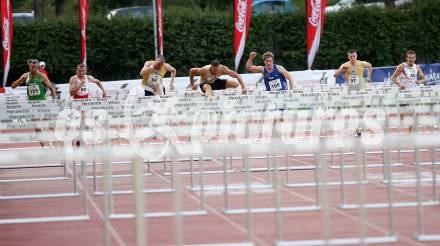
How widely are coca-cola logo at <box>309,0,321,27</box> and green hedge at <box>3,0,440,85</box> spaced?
9.47 m

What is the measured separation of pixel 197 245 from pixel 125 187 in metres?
5.36

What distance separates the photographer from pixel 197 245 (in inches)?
397

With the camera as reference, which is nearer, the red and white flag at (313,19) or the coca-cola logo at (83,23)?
the red and white flag at (313,19)

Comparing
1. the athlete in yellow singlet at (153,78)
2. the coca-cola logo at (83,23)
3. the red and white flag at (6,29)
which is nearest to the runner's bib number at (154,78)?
the athlete in yellow singlet at (153,78)

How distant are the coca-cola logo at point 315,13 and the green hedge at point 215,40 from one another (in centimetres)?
947

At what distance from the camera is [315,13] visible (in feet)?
102

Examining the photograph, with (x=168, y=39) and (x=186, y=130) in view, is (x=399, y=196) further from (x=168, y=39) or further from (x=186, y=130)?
(x=168, y=39)

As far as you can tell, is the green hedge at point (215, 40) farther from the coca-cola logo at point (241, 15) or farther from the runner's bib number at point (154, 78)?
the runner's bib number at point (154, 78)

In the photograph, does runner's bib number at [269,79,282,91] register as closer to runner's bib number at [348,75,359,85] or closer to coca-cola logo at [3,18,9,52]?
runner's bib number at [348,75,359,85]

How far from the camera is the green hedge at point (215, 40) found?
39812 mm

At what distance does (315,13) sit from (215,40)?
988cm

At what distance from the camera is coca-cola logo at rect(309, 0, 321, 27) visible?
31047mm

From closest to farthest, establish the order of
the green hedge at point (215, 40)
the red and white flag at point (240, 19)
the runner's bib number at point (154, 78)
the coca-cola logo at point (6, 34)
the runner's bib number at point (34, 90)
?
the runner's bib number at point (34, 90) < the runner's bib number at point (154, 78) < the coca-cola logo at point (6, 34) < the red and white flag at point (240, 19) < the green hedge at point (215, 40)

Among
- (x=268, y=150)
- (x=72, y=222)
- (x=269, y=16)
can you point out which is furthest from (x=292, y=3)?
(x=268, y=150)
